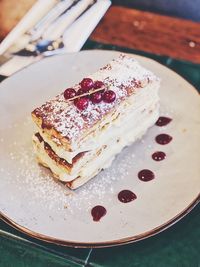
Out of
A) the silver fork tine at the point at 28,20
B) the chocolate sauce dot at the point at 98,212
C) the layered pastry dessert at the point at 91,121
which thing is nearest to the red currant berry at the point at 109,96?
the layered pastry dessert at the point at 91,121

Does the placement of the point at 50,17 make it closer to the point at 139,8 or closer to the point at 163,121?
the point at 139,8

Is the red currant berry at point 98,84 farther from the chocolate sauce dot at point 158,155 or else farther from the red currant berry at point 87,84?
the chocolate sauce dot at point 158,155

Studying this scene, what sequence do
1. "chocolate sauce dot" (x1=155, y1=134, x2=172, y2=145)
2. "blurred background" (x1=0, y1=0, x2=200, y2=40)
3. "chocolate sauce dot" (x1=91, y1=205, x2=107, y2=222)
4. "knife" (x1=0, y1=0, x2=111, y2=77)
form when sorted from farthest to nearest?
1. "blurred background" (x1=0, y1=0, x2=200, y2=40)
2. "knife" (x1=0, y1=0, x2=111, y2=77)
3. "chocolate sauce dot" (x1=155, y1=134, x2=172, y2=145)
4. "chocolate sauce dot" (x1=91, y1=205, x2=107, y2=222)

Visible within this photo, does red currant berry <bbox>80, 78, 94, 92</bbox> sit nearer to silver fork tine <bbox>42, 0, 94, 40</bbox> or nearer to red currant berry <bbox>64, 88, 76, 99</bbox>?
red currant berry <bbox>64, 88, 76, 99</bbox>

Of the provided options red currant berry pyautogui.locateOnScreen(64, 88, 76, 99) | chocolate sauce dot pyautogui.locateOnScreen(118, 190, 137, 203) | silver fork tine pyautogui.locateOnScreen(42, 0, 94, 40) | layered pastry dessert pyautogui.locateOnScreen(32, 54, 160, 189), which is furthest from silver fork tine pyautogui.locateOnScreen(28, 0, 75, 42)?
chocolate sauce dot pyautogui.locateOnScreen(118, 190, 137, 203)

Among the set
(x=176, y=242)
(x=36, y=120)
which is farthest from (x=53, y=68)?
(x=176, y=242)

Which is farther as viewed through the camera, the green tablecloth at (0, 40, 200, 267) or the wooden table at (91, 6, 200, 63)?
the wooden table at (91, 6, 200, 63)

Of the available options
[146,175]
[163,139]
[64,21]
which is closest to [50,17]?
[64,21]
